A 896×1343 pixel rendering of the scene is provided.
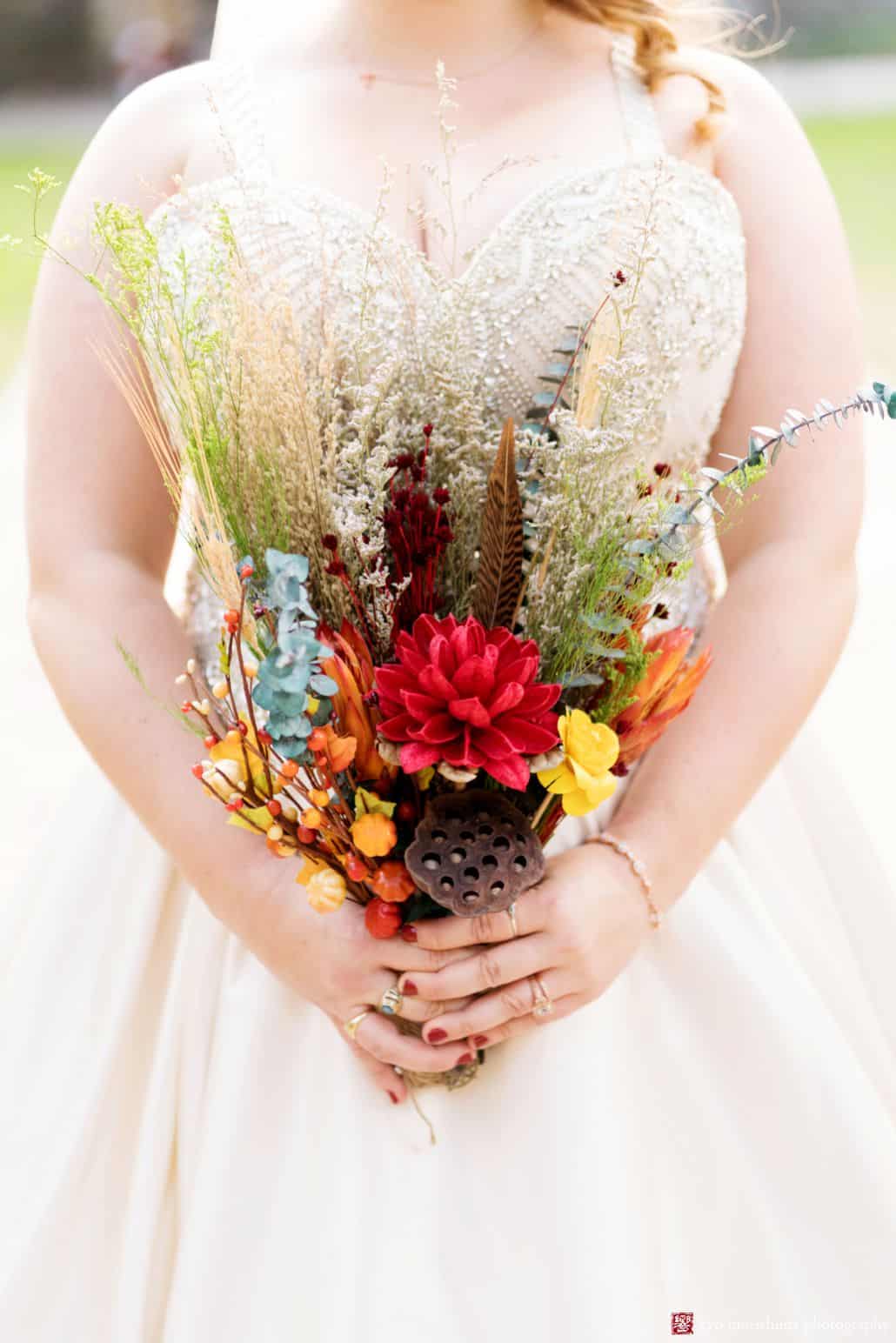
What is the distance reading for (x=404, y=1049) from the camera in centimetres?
110

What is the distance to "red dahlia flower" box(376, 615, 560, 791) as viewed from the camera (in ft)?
2.77

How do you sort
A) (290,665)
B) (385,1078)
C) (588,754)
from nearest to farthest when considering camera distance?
(290,665), (588,754), (385,1078)

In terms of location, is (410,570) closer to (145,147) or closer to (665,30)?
(145,147)

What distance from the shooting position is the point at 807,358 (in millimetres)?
1271

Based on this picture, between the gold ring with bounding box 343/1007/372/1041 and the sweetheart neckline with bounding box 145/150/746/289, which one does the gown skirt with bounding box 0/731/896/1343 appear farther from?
the sweetheart neckline with bounding box 145/150/746/289

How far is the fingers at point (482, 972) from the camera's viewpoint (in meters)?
1.06

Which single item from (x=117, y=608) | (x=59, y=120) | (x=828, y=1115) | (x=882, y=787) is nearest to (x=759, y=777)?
(x=828, y=1115)

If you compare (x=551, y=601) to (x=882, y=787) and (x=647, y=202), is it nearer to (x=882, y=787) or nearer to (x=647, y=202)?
(x=647, y=202)

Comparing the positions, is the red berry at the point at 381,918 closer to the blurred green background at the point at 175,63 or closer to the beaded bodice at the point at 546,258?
the beaded bodice at the point at 546,258

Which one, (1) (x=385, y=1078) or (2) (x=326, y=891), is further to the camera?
(1) (x=385, y=1078)

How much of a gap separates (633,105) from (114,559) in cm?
67

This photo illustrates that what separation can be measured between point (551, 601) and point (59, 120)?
12.5 metres

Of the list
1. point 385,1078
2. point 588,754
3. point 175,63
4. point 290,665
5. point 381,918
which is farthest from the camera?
point 175,63

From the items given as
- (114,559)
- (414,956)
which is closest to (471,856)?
(414,956)
